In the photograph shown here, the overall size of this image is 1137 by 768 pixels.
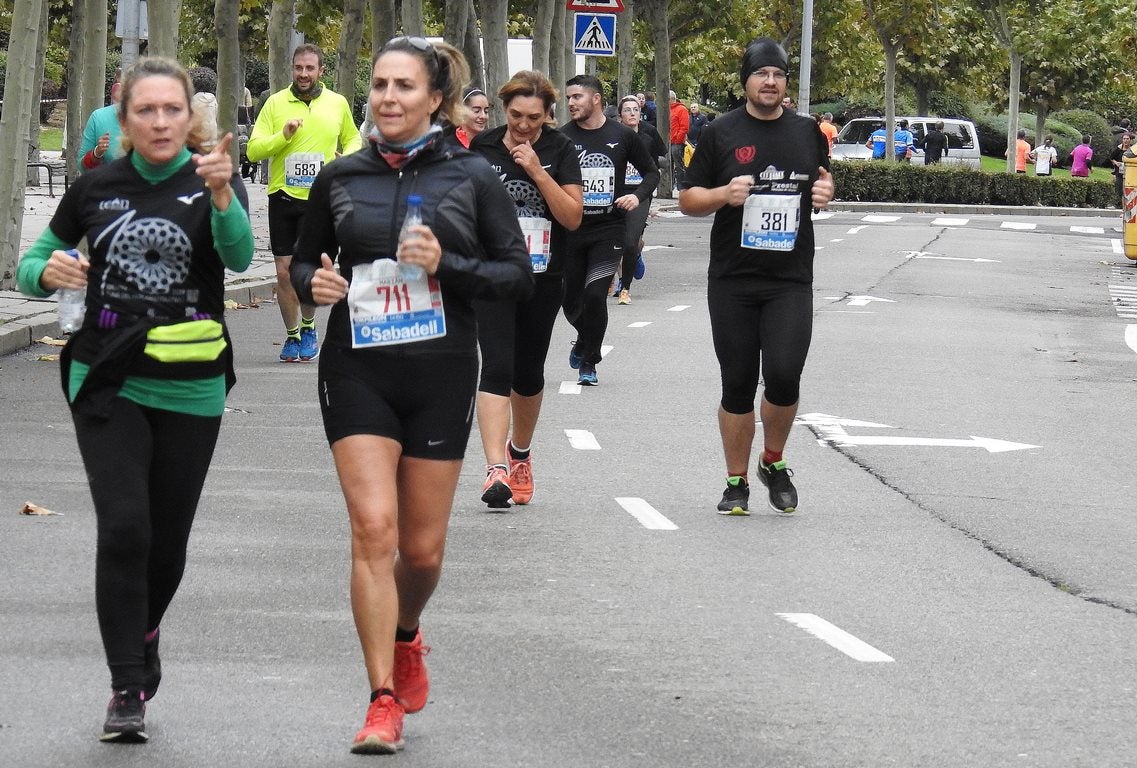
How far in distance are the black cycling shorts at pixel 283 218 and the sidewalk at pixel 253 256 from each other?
1.77 feet

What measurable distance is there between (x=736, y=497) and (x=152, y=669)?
4.08m

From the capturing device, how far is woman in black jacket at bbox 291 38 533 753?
511cm

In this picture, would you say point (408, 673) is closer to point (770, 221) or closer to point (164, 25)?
Result: point (770, 221)

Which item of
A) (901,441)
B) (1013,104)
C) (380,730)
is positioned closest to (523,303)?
(901,441)

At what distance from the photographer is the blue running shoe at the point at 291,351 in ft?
47.6

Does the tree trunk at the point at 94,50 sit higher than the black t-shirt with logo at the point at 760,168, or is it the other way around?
the tree trunk at the point at 94,50

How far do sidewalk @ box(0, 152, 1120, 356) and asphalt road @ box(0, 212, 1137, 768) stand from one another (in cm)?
113

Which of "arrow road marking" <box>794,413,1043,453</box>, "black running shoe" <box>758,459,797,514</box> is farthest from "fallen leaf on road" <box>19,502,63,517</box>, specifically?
"arrow road marking" <box>794,413,1043,453</box>

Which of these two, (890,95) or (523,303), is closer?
(523,303)

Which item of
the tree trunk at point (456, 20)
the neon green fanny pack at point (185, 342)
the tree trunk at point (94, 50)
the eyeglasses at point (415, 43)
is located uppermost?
the tree trunk at point (456, 20)

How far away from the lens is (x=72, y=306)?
17.3 ft

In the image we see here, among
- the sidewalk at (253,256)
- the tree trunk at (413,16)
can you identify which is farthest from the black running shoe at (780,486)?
the tree trunk at (413,16)

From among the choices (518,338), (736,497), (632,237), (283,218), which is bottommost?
(736,497)

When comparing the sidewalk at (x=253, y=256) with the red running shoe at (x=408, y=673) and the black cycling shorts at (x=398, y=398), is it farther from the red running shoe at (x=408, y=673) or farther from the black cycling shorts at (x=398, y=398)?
the red running shoe at (x=408, y=673)
